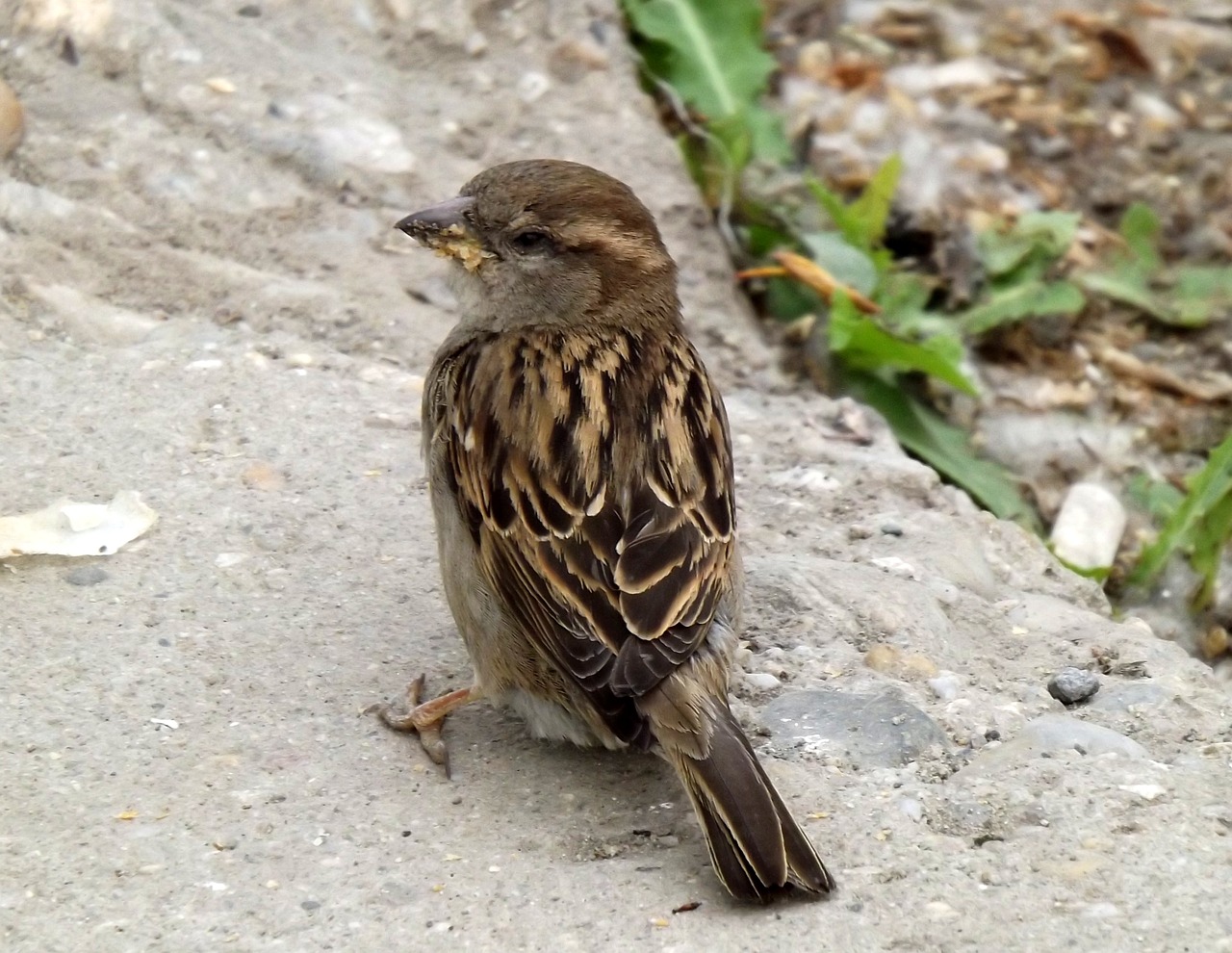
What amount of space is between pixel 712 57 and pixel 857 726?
3313 mm

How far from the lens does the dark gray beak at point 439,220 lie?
3797 mm

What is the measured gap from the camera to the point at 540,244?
12.4ft

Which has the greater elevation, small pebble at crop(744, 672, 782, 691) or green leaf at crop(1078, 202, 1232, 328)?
small pebble at crop(744, 672, 782, 691)

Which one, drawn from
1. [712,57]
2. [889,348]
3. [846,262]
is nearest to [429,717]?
[889,348]

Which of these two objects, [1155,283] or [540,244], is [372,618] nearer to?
[540,244]

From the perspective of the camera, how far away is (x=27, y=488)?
391 cm

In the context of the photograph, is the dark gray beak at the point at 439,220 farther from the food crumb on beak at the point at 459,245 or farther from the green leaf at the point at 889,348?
the green leaf at the point at 889,348

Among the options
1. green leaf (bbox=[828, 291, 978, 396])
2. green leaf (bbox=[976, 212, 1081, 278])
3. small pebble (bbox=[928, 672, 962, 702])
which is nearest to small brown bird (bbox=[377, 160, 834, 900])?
small pebble (bbox=[928, 672, 962, 702])

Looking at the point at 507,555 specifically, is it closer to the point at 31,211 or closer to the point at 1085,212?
the point at 31,211

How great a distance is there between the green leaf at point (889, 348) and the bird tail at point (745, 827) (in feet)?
7.19

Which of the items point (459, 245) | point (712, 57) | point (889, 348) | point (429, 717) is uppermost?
point (459, 245)

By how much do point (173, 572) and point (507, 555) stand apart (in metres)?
0.82

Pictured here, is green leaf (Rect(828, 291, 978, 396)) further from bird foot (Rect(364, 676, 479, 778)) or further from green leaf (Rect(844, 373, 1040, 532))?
bird foot (Rect(364, 676, 479, 778))

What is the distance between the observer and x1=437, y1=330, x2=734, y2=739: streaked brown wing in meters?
3.20
